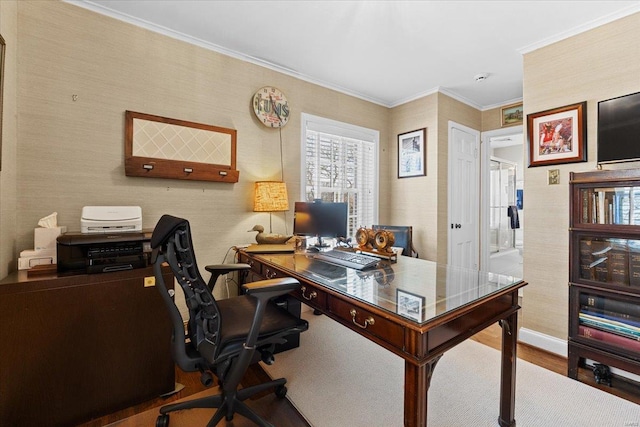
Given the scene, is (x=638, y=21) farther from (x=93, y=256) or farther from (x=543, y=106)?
(x=93, y=256)

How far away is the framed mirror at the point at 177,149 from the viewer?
2246 millimetres

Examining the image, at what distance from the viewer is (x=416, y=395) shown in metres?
1.04

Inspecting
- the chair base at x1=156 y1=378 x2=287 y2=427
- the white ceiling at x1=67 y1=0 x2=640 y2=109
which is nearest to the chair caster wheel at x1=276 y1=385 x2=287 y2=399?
→ the chair base at x1=156 y1=378 x2=287 y2=427

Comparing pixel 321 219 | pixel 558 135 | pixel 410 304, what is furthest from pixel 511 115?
pixel 410 304

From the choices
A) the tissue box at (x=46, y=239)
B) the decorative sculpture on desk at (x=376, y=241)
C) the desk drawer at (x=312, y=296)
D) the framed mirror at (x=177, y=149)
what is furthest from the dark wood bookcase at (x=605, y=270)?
the tissue box at (x=46, y=239)

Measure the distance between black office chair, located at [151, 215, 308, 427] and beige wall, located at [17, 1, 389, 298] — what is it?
1223mm

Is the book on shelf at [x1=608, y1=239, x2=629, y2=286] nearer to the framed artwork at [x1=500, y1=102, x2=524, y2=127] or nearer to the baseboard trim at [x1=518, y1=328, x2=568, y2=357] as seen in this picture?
the baseboard trim at [x1=518, y1=328, x2=568, y2=357]

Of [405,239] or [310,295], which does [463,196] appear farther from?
[310,295]

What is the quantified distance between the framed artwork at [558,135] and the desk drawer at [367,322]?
2386mm

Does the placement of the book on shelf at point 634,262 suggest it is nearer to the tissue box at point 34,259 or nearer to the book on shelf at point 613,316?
the book on shelf at point 613,316

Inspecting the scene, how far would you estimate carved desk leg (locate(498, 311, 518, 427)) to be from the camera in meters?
1.49

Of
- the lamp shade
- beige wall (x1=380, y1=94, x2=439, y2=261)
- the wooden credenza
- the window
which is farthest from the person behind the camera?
beige wall (x1=380, y1=94, x2=439, y2=261)

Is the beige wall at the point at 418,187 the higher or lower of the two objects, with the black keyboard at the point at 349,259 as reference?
higher

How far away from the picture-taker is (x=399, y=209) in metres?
4.03
